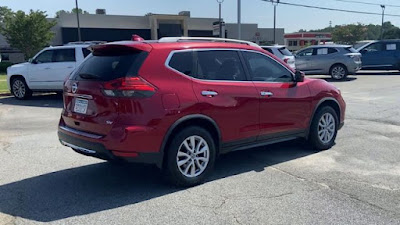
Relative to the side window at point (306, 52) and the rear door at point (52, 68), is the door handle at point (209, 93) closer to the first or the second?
the rear door at point (52, 68)

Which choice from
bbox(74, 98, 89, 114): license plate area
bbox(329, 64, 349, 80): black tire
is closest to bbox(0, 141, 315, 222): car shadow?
bbox(74, 98, 89, 114): license plate area

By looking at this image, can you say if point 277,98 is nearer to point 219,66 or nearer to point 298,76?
point 298,76

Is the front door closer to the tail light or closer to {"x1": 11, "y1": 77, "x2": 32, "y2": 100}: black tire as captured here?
the tail light

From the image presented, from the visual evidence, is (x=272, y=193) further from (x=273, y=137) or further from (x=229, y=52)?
(x=229, y=52)

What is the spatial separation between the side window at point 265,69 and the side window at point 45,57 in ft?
31.9

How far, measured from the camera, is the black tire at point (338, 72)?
811 inches

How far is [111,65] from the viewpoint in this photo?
490cm

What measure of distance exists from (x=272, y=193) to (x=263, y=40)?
60113 mm

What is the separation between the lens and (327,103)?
22.4ft

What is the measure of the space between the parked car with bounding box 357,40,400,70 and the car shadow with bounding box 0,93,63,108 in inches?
677

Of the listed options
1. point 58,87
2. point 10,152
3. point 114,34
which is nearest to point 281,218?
point 10,152

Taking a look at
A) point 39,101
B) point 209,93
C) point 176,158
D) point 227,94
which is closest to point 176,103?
point 209,93

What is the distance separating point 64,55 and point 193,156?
9.82 meters

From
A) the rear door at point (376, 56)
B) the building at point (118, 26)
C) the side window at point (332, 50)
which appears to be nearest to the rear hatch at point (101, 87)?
the side window at point (332, 50)
